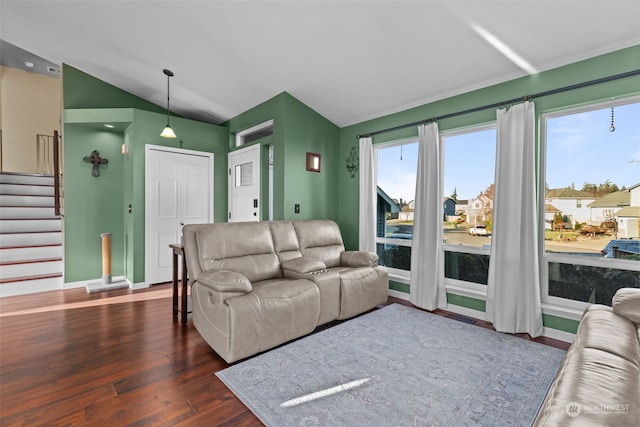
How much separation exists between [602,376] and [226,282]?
2.18 meters

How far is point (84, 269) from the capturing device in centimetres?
448

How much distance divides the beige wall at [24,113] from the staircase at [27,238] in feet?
4.68

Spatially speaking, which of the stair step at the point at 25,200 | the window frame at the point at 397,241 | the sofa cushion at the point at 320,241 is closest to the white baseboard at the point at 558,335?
the window frame at the point at 397,241

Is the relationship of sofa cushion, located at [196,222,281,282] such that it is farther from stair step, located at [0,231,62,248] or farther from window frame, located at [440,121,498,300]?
stair step, located at [0,231,62,248]

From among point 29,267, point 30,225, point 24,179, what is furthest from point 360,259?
point 24,179

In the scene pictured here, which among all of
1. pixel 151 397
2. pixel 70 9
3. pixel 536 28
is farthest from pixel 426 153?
pixel 70 9

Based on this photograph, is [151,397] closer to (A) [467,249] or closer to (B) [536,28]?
(A) [467,249]

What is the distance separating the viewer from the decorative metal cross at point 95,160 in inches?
178

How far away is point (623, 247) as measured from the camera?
2.42 metres

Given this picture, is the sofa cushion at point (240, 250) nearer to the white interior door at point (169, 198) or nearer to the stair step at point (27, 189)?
the white interior door at point (169, 198)

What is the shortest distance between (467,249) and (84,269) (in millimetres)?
5486

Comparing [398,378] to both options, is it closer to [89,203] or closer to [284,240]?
[284,240]

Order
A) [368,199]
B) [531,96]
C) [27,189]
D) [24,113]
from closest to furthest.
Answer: [531,96], [368,199], [27,189], [24,113]

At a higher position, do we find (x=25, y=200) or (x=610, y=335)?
(x=25, y=200)
